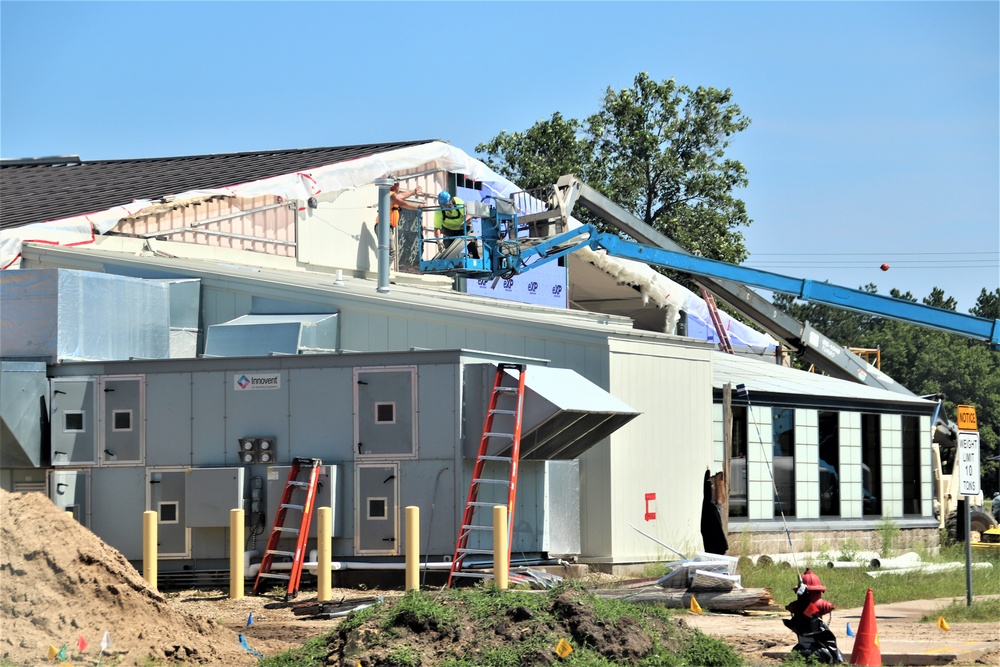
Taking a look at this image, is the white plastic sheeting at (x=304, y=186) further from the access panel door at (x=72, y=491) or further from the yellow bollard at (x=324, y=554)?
the yellow bollard at (x=324, y=554)

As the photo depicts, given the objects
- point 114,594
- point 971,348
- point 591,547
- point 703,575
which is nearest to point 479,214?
point 591,547

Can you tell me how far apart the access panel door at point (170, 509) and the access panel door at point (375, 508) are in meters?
2.73

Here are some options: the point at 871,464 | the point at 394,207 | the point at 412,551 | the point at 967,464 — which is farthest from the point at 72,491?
the point at 871,464

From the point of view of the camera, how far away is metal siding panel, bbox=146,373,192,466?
21.8m

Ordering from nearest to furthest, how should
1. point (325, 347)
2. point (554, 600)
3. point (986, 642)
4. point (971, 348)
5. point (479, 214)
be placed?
point (554, 600), point (986, 642), point (325, 347), point (479, 214), point (971, 348)

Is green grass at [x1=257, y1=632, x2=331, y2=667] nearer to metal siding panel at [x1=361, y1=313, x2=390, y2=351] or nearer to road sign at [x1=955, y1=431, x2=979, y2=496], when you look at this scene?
road sign at [x1=955, y1=431, x2=979, y2=496]

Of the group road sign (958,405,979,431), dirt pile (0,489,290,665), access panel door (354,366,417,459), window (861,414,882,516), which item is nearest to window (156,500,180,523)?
access panel door (354,366,417,459)

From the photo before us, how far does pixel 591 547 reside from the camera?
23.1 m

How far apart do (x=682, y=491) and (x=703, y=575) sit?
603 centimetres

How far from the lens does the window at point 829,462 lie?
28344 millimetres

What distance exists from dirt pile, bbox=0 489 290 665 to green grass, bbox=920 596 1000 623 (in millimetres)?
8555

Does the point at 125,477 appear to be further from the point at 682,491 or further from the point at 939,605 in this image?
the point at 939,605

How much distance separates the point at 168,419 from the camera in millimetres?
21906

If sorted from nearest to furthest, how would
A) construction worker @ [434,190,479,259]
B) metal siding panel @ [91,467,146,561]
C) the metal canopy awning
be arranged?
the metal canopy awning → metal siding panel @ [91,467,146,561] → construction worker @ [434,190,479,259]
